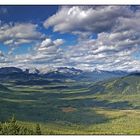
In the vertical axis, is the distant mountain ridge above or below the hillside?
above

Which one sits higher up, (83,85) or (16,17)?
(16,17)

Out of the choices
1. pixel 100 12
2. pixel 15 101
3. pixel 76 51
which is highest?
pixel 100 12

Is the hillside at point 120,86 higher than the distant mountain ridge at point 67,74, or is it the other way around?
the distant mountain ridge at point 67,74

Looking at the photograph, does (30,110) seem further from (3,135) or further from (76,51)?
(76,51)

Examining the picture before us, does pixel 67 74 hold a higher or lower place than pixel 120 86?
higher

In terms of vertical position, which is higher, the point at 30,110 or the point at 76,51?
the point at 76,51
